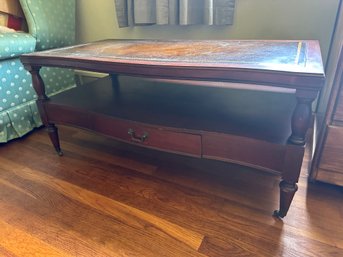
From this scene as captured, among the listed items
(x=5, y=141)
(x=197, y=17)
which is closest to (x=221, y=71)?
(x=197, y=17)

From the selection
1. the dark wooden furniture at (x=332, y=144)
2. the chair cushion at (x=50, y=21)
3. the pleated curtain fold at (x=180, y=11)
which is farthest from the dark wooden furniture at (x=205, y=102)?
the chair cushion at (x=50, y=21)

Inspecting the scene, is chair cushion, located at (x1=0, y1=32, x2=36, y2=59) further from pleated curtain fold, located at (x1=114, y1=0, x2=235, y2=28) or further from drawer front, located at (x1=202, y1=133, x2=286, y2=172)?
drawer front, located at (x1=202, y1=133, x2=286, y2=172)

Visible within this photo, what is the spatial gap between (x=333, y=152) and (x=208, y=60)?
531 millimetres

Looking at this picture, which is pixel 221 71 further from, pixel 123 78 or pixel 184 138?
pixel 123 78

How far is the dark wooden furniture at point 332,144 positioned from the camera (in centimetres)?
83

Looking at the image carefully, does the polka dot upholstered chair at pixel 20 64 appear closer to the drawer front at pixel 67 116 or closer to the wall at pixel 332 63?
the drawer front at pixel 67 116

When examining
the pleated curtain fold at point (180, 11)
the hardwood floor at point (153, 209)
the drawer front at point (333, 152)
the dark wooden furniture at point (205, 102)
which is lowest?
the hardwood floor at point (153, 209)

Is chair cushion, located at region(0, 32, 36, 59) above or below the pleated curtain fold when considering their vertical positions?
below

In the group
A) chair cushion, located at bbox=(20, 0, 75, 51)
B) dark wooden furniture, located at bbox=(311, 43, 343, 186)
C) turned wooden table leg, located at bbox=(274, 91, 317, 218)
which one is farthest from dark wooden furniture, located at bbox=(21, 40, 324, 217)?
chair cushion, located at bbox=(20, 0, 75, 51)

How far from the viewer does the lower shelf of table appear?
82 centimetres

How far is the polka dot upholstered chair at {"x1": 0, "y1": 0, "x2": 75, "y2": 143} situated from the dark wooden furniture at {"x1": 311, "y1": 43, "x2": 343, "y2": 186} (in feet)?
4.61

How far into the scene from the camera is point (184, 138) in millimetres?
893

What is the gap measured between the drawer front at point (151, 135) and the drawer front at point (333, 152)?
435mm

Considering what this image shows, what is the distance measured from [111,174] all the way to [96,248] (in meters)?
0.38
